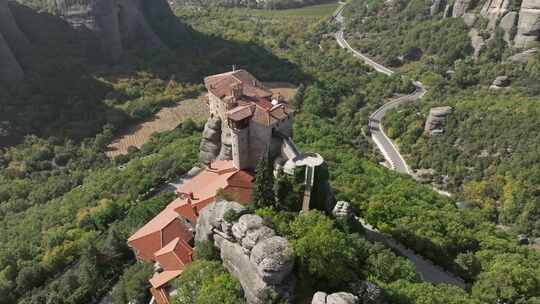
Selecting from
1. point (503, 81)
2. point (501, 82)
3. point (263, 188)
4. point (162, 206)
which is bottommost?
point (162, 206)

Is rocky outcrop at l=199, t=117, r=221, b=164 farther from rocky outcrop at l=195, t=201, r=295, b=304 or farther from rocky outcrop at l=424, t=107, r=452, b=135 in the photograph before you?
rocky outcrop at l=424, t=107, r=452, b=135

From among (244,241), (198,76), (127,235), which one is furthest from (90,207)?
(198,76)

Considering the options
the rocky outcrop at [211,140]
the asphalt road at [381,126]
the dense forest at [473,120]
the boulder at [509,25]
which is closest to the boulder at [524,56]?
the dense forest at [473,120]

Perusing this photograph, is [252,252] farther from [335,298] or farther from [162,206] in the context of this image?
[162,206]

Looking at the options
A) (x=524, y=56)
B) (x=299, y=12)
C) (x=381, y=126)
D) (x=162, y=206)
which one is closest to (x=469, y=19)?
(x=524, y=56)

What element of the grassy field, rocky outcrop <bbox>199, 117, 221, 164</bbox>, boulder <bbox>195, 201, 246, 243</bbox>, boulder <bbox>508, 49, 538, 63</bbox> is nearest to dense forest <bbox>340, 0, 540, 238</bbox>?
boulder <bbox>508, 49, 538, 63</bbox>
